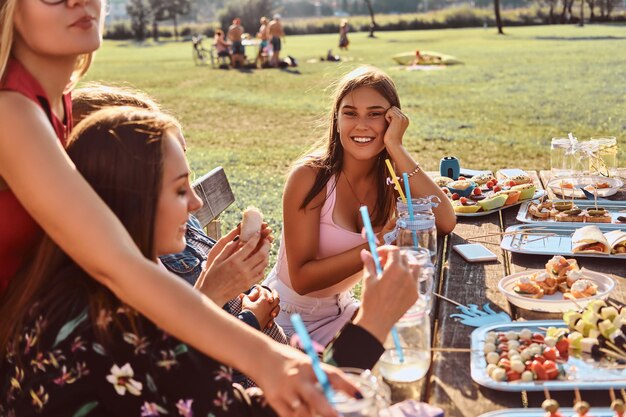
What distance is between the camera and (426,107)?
17.5 meters

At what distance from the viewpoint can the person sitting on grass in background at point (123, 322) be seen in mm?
1707

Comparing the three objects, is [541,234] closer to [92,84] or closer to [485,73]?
[92,84]

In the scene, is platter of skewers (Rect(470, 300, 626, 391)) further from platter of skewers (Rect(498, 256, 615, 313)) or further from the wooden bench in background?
the wooden bench in background

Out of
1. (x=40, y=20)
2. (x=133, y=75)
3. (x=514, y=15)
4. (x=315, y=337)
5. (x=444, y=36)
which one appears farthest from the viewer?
(x=514, y=15)

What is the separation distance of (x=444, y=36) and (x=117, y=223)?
48.1 meters

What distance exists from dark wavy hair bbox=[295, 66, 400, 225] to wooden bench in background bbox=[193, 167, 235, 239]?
0.55 metres

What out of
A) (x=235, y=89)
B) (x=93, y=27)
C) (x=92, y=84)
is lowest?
(x=235, y=89)

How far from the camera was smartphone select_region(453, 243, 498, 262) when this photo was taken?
3146 mm

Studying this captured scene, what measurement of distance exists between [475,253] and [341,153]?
33.3 inches

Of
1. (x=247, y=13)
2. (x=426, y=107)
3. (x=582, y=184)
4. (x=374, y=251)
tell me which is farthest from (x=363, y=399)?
(x=247, y=13)

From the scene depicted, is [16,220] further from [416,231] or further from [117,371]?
[416,231]

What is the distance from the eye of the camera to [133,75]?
2891 centimetres

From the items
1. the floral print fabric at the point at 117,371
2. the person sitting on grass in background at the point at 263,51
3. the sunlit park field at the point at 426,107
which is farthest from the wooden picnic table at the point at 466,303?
the person sitting on grass in background at the point at 263,51

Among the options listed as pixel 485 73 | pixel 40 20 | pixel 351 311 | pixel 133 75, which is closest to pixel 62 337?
pixel 40 20
